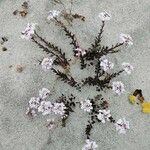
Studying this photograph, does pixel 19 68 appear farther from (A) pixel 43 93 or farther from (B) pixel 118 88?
(B) pixel 118 88

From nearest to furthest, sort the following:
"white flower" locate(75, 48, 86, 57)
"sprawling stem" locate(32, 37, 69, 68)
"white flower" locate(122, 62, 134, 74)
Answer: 1. "white flower" locate(122, 62, 134, 74)
2. "white flower" locate(75, 48, 86, 57)
3. "sprawling stem" locate(32, 37, 69, 68)

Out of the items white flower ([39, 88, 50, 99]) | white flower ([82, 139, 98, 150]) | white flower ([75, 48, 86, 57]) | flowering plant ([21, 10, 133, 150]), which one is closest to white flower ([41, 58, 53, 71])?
flowering plant ([21, 10, 133, 150])

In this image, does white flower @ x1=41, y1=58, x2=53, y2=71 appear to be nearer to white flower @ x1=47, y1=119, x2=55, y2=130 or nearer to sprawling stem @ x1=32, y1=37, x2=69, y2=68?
sprawling stem @ x1=32, y1=37, x2=69, y2=68

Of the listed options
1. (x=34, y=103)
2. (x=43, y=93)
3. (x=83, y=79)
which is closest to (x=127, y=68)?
(x=83, y=79)

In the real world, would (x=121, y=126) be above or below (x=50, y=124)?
above

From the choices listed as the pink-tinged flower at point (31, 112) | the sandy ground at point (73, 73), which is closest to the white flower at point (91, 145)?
the sandy ground at point (73, 73)
